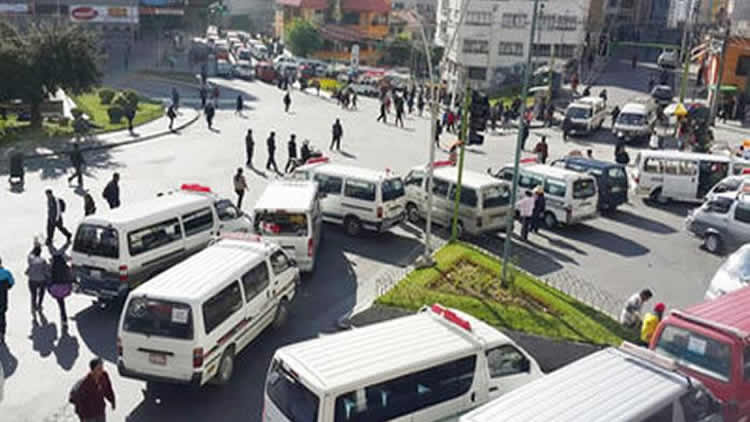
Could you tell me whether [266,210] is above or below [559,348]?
above

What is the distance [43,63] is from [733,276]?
27523 mm

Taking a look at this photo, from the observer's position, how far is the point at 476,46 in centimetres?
6362

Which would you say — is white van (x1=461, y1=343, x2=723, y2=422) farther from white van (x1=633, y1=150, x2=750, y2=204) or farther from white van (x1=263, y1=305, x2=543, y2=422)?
white van (x1=633, y1=150, x2=750, y2=204)

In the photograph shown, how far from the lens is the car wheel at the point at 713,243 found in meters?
19.7

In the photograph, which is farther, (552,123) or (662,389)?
(552,123)

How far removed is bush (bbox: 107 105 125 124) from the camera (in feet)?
112

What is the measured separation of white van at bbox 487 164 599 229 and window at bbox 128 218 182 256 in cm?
1097

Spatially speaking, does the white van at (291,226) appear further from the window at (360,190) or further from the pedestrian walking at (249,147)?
the pedestrian walking at (249,147)

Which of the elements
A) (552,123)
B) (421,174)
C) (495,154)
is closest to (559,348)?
(421,174)

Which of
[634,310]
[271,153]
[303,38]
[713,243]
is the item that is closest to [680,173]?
[713,243]

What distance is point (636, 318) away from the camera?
13445mm

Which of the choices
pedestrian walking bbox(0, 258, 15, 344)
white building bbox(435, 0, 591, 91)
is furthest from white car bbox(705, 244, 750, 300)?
white building bbox(435, 0, 591, 91)

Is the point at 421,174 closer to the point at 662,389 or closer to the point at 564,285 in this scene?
the point at 564,285

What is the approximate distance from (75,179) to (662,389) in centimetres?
2096
